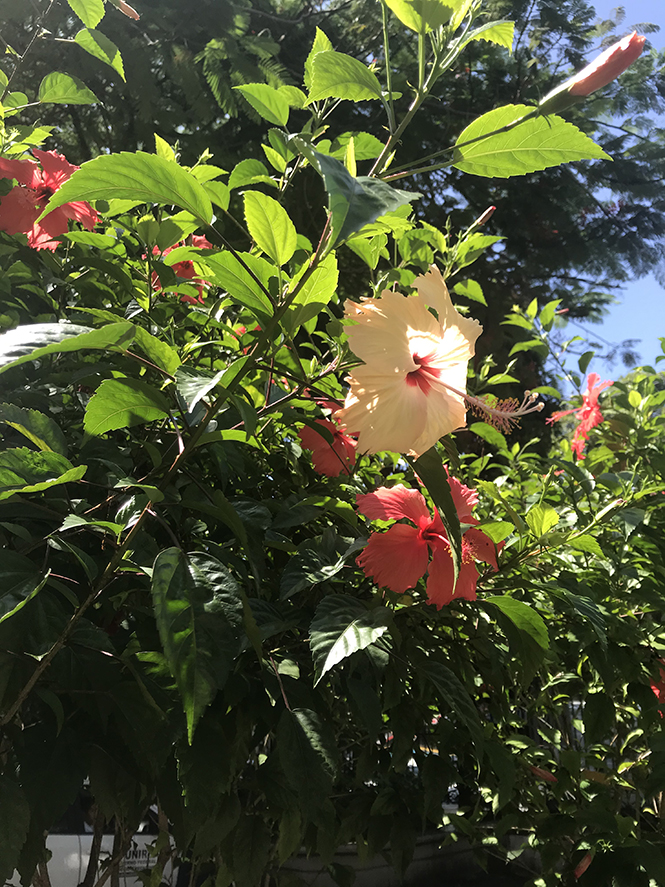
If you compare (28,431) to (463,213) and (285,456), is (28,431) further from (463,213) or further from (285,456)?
(463,213)

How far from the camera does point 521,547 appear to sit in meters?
0.92

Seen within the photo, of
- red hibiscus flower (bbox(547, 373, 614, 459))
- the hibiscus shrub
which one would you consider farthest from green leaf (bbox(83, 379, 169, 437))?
red hibiscus flower (bbox(547, 373, 614, 459))

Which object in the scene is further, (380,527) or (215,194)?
(380,527)

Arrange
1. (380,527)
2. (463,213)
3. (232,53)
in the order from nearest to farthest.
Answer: (380,527), (232,53), (463,213)

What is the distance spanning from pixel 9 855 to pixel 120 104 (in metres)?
3.48

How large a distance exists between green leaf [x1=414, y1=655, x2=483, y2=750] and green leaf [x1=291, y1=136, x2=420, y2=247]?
1.57ft

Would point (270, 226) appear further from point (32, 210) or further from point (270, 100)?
point (32, 210)

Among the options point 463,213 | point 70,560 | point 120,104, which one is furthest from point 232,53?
point 70,560

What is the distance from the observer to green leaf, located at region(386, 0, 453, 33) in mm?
502

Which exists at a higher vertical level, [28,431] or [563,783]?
[28,431]

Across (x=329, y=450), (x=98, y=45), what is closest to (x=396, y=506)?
(x=329, y=450)

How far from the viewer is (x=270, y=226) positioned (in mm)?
570

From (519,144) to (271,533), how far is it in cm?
45

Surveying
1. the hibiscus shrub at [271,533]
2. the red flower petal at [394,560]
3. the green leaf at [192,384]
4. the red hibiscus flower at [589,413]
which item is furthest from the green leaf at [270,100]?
the red hibiscus flower at [589,413]
